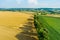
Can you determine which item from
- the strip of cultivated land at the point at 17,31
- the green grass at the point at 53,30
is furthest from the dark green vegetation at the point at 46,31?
the strip of cultivated land at the point at 17,31

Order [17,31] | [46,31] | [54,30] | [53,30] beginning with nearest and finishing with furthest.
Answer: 1. [46,31]
2. [53,30]
3. [54,30]
4. [17,31]

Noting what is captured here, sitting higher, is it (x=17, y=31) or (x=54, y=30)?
(x=54, y=30)

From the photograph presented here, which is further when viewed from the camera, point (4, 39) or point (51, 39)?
point (4, 39)

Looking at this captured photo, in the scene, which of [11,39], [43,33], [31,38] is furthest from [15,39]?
[43,33]

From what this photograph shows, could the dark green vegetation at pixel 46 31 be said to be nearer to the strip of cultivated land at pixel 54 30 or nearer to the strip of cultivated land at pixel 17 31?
the strip of cultivated land at pixel 54 30

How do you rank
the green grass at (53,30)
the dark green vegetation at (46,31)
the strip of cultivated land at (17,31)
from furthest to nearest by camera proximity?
the strip of cultivated land at (17,31) → the green grass at (53,30) → the dark green vegetation at (46,31)

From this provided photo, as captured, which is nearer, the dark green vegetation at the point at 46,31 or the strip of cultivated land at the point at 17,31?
the dark green vegetation at the point at 46,31

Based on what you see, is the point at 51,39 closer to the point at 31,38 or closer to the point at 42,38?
the point at 42,38

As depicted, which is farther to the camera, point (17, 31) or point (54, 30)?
point (17, 31)

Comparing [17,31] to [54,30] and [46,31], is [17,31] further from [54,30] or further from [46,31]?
[46,31]

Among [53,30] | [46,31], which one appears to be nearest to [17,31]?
[53,30]

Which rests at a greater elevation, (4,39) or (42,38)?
(42,38)
